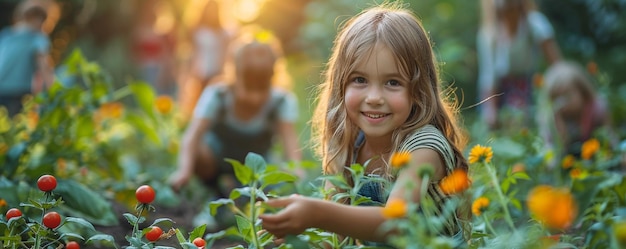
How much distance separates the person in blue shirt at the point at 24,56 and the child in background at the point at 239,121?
6.97ft

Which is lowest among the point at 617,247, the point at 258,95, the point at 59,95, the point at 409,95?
the point at 617,247

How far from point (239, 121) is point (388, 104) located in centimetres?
260

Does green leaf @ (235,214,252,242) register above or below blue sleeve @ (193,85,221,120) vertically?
below

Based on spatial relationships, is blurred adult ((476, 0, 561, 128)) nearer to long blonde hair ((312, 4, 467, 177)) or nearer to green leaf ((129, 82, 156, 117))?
green leaf ((129, 82, 156, 117))

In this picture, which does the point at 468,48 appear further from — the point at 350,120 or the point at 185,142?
the point at 350,120

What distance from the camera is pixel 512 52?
548 cm

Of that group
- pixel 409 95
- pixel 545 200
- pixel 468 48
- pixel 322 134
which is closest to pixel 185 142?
pixel 322 134

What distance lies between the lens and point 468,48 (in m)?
8.83

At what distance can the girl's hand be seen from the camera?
5.06 feet

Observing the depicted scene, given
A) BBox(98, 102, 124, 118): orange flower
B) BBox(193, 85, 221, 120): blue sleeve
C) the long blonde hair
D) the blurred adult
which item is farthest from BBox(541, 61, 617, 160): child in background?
the long blonde hair

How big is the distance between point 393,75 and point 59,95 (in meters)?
1.77

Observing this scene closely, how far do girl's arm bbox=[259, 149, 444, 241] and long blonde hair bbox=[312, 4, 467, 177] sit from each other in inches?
12.7

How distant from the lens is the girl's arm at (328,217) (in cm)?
155

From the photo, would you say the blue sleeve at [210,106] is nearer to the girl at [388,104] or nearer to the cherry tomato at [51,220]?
the girl at [388,104]
